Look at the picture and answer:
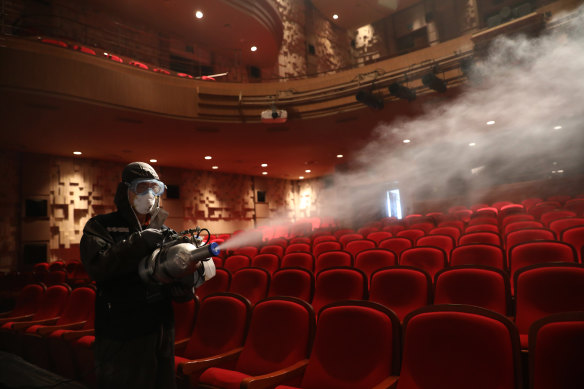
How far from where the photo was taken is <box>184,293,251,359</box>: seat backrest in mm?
2199

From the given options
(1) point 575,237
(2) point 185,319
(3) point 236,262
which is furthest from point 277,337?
(1) point 575,237

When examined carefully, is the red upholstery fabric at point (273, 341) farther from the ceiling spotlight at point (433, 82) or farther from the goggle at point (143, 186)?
the ceiling spotlight at point (433, 82)

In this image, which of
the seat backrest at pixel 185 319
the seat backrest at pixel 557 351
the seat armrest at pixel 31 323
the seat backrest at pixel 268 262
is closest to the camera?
the seat backrest at pixel 557 351

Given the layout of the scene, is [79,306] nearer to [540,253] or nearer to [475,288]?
[475,288]

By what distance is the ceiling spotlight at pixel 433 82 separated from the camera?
623 cm

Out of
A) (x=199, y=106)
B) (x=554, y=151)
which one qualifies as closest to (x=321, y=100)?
(x=199, y=106)

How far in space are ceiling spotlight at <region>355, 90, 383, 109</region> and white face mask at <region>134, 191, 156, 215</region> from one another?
19.9ft

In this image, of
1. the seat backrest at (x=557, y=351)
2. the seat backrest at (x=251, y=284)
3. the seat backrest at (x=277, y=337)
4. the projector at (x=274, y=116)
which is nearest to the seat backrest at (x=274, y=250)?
the seat backrest at (x=251, y=284)

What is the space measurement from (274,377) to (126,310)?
79 cm

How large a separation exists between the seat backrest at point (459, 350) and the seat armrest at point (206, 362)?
39.1 inches

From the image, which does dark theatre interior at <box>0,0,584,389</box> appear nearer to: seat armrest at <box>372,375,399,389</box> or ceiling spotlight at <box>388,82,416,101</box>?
seat armrest at <box>372,375,399,389</box>

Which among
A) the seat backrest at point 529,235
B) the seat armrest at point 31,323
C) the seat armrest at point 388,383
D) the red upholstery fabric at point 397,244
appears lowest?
the seat armrest at point 31,323

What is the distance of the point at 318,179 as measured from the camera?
15.9m

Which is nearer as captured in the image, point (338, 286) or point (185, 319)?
point (185, 319)
